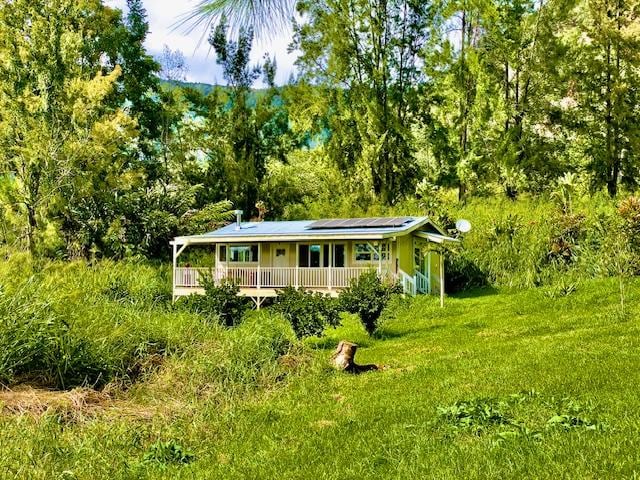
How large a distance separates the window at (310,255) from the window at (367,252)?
1.67 m

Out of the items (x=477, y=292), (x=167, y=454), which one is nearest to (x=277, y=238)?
(x=477, y=292)

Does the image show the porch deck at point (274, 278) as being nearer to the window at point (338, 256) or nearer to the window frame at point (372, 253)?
the window frame at point (372, 253)

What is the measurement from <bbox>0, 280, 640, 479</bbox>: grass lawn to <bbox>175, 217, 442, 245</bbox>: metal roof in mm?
10310

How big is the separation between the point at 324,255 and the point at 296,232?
1654 millimetres

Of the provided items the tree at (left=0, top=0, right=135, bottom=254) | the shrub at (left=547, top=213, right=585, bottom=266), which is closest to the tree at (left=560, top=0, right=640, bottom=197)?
the shrub at (left=547, top=213, right=585, bottom=266)

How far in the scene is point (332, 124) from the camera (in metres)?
28.2

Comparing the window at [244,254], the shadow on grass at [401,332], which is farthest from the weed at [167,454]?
the window at [244,254]

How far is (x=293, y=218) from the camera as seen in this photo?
2988cm

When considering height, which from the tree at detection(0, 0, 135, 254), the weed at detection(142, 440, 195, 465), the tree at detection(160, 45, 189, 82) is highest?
the tree at detection(0, 0, 135, 254)

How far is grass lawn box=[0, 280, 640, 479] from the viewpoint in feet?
14.3

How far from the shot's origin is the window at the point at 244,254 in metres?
24.0

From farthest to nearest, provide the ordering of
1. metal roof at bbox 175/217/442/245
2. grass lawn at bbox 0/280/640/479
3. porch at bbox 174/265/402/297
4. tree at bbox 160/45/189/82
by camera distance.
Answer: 1. porch at bbox 174/265/402/297
2. metal roof at bbox 175/217/442/245
3. grass lawn at bbox 0/280/640/479
4. tree at bbox 160/45/189/82

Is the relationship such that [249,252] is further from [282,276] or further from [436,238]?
[436,238]

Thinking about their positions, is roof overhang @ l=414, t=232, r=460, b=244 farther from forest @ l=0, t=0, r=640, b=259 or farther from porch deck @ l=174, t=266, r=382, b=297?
Result: forest @ l=0, t=0, r=640, b=259
